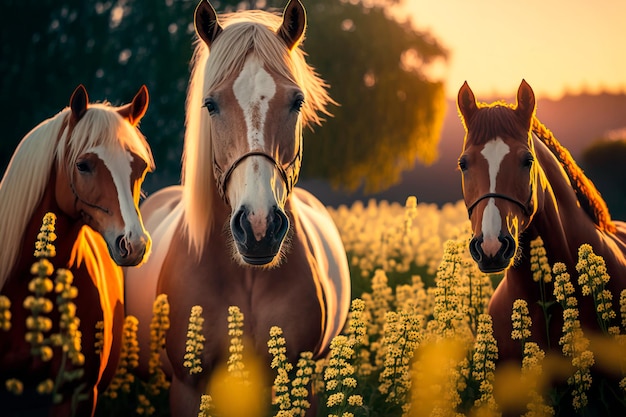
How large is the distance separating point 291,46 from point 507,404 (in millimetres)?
2499

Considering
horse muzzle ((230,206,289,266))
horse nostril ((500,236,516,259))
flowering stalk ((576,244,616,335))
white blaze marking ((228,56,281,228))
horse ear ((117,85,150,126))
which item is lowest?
flowering stalk ((576,244,616,335))

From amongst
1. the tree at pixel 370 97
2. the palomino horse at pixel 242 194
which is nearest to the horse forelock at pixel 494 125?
the palomino horse at pixel 242 194

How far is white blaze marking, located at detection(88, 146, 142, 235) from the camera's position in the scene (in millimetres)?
3965

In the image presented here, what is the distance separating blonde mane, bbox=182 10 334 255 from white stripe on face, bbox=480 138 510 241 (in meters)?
1.10

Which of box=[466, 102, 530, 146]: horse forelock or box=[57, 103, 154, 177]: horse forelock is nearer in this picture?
box=[57, 103, 154, 177]: horse forelock

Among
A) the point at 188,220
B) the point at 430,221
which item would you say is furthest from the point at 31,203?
the point at 430,221

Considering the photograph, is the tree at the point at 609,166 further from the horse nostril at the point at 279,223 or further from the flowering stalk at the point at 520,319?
the horse nostril at the point at 279,223

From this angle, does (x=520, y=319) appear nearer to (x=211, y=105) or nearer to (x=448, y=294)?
(x=448, y=294)

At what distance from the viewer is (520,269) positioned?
4340mm

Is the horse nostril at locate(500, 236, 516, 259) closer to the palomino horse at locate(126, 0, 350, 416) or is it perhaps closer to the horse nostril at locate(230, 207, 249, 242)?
the palomino horse at locate(126, 0, 350, 416)

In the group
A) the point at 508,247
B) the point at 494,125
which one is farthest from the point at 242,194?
the point at 494,125

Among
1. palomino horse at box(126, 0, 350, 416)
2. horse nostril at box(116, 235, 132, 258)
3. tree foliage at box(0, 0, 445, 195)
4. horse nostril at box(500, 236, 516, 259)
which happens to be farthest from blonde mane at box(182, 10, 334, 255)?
tree foliage at box(0, 0, 445, 195)

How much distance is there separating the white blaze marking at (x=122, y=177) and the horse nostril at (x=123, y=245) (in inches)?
2.0

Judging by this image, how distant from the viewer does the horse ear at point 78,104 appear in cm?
413
